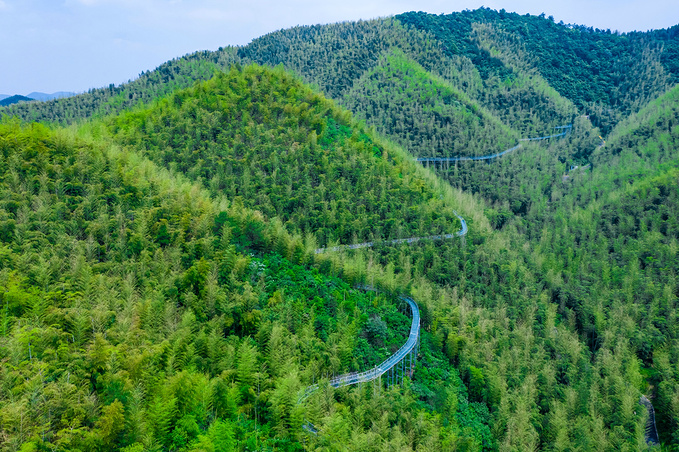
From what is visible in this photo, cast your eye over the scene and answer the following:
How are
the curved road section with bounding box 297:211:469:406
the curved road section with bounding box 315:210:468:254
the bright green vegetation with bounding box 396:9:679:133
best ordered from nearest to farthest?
1. the curved road section with bounding box 297:211:469:406
2. the curved road section with bounding box 315:210:468:254
3. the bright green vegetation with bounding box 396:9:679:133

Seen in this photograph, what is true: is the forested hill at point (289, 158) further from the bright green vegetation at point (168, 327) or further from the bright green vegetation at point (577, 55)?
the bright green vegetation at point (577, 55)

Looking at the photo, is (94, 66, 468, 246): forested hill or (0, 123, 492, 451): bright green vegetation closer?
(0, 123, 492, 451): bright green vegetation

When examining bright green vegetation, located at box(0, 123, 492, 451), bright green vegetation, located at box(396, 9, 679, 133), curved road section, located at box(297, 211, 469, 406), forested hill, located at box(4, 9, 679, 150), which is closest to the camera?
bright green vegetation, located at box(0, 123, 492, 451)

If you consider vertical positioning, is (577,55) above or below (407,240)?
above

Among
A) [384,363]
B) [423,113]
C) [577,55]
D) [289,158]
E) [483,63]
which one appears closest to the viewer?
[384,363]

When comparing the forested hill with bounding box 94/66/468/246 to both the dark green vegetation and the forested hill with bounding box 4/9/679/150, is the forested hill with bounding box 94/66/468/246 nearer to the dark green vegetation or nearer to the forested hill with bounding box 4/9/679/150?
the dark green vegetation

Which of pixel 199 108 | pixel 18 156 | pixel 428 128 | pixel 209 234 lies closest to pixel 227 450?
pixel 209 234

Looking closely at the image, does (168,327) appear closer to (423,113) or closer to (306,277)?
(306,277)

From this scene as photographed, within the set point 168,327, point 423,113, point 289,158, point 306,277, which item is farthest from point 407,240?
point 423,113

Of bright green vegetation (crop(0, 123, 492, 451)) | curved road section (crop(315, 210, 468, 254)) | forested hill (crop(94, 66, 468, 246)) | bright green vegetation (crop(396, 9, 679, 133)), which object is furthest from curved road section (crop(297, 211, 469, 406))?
bright green vegetation (crop(396, 9, 679, 133))
